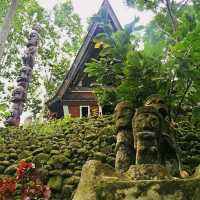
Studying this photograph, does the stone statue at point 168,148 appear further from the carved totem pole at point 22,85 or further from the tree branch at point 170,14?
the carved totem pole at point 22,85

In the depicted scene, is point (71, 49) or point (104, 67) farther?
point (71, 49)

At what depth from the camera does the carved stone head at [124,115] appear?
17.0 ft

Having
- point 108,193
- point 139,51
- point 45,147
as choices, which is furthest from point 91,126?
point 108,193

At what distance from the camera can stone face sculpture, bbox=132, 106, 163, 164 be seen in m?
4.32

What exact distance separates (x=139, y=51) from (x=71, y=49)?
2488 cm

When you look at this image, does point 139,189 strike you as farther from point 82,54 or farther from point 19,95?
point 82,54

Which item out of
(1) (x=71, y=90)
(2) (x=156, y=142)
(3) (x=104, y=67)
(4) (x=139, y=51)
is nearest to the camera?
(2) (x=156, y=142)

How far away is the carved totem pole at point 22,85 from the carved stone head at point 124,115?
11.6 metres

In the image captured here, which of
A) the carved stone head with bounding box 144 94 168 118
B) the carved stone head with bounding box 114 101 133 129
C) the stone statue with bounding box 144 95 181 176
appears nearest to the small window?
the carved stone head with bounding box 114 101 133 129

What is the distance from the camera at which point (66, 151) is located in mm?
8844

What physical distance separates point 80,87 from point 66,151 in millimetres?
9500

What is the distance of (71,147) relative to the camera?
921cm

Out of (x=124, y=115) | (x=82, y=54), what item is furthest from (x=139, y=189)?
(x=82, y=54)

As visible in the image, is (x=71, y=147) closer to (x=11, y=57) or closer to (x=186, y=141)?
(x=186, y=141)
